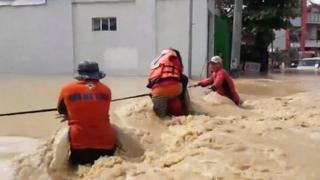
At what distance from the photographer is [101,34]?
23438mm

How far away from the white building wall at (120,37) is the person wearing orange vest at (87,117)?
16875mm

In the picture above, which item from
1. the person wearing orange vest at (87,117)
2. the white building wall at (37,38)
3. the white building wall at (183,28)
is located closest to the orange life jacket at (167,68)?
the person wearing orange vest at (87,117)

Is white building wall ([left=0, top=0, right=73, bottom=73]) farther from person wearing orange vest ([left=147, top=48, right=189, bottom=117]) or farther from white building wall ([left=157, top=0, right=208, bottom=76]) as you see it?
person wearing orange vest ([left=147, top=48, right=189, bottom=117])

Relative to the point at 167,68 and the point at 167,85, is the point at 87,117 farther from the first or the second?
the point at 167,68

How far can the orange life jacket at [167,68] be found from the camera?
8680 millimetres

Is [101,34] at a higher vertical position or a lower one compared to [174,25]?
lower

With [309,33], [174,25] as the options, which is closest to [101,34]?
[174,25]

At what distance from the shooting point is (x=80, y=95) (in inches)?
230

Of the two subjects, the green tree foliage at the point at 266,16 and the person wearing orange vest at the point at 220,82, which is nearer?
the person wearing orange vest at the point at 220,82

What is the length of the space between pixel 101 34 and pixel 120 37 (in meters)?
0.80

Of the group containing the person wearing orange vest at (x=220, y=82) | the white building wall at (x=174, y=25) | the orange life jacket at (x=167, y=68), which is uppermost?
the white building wall at (x=174, y=25)

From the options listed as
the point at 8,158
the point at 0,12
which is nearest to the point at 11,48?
the point at 0,12

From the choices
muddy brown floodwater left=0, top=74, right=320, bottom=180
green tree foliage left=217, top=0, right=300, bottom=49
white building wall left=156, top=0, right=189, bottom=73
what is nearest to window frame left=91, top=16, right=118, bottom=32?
white building wall left=156, top=0, right=189, bottom=73

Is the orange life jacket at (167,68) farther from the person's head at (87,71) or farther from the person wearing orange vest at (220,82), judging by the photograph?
the person's head at (87,71)
